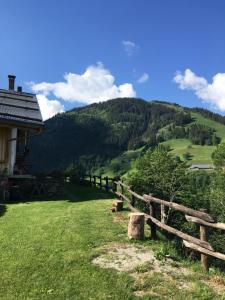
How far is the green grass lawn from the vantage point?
324 inches

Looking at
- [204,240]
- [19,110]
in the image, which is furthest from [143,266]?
[19,110]

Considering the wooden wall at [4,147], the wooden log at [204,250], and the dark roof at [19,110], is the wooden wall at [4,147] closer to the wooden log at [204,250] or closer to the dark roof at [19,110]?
the dark roof at [19,110]

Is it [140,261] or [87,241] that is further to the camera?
[87,241]

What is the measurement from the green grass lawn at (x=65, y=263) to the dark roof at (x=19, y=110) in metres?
8.53

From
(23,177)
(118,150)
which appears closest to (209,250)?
(23,177)

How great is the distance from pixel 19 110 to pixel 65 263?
1692 cm

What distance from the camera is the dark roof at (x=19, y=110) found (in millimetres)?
23359

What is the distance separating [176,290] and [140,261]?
187 cm

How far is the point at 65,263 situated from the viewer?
986 cm

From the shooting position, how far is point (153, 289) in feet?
27.3

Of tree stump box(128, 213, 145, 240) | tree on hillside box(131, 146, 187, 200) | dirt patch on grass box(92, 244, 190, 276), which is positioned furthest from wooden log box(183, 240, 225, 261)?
tree on hillside box(131, 146, 187, 200)

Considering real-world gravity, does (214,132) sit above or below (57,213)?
above

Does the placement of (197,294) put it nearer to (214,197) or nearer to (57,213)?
(57,213)

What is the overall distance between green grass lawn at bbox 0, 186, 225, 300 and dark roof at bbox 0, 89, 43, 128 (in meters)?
8.53
